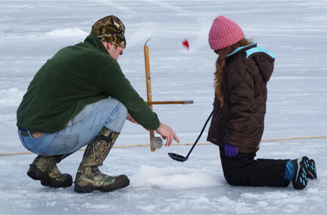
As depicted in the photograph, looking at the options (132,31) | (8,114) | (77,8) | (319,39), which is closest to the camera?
(8,114)

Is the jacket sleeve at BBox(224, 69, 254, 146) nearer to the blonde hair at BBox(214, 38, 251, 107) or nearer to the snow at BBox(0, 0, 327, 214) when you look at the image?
the blonde hair at BBox(214, 38, 251, 107)

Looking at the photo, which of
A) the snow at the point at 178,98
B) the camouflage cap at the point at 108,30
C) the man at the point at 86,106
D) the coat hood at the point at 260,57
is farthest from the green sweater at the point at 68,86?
the coat hood at the point at 260,57

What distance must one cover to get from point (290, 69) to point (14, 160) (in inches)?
175

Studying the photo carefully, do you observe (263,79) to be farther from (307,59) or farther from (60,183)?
(307,59)

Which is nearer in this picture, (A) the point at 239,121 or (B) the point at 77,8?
(A) the point at 239,121

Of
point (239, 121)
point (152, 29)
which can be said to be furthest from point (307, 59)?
point (239, 121)

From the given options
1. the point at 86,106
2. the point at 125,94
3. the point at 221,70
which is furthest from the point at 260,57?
Answer: the point at 86,106

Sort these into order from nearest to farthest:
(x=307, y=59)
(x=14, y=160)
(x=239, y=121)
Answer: (x=239, y=121) → (x=14, y=160) → (x=307, y=59)

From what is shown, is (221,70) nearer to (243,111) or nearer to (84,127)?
(243,111)

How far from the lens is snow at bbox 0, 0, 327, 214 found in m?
3.11

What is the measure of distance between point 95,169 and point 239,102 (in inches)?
31.6

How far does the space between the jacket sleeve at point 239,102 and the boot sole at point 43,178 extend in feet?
2.86

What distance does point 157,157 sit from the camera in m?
4.14

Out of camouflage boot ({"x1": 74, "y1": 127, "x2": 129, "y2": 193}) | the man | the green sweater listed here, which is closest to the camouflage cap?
the man
